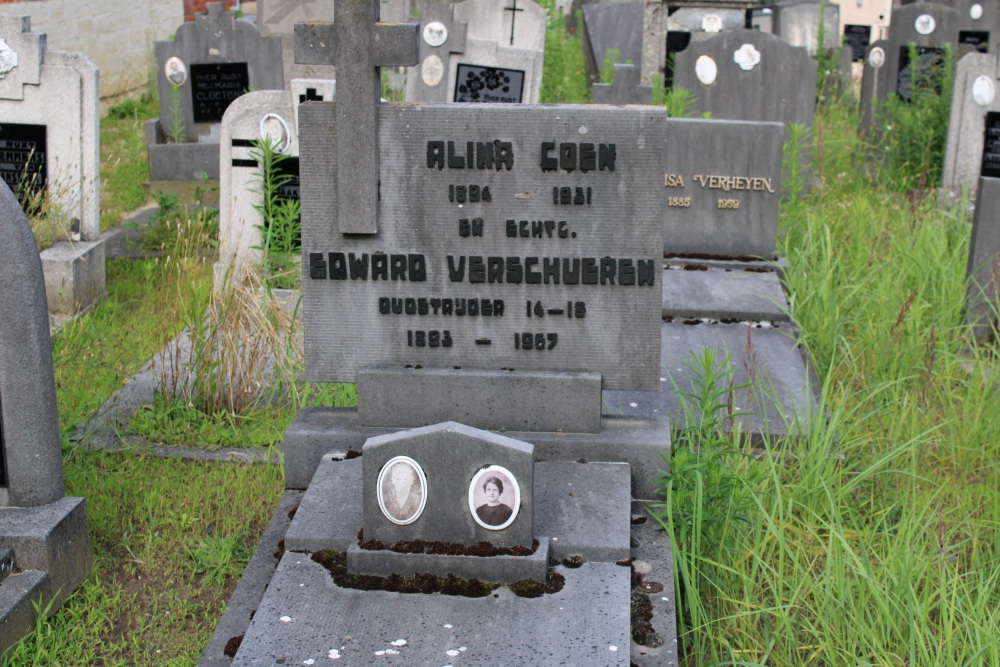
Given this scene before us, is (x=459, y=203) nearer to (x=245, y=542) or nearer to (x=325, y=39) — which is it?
(x=325, y=39)

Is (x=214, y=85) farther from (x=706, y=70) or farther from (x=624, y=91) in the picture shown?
(x=706, y=70)

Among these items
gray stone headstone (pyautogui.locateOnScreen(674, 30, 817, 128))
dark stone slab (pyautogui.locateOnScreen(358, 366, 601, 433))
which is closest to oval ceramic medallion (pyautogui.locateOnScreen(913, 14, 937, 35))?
gray stone headstone (pyautogui.locateOnScreen(674, 30, 817, 128))

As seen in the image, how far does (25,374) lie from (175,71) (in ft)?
23.9

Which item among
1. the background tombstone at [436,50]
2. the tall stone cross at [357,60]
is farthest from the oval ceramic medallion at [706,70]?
the tall stone cross at [357,60]

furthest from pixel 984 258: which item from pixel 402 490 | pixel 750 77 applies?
pixel 402 490

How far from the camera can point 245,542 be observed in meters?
3.75

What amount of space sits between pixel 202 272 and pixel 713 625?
4.39 meters

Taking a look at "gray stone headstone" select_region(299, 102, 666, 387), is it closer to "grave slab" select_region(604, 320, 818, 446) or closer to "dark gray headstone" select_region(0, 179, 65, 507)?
"grave slab" select_region(604, 320, 818, 446)

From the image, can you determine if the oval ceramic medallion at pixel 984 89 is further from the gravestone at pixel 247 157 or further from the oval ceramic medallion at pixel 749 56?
the gravestone at pixel 247 157

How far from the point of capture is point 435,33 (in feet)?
29.1

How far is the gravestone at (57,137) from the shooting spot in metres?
6.27

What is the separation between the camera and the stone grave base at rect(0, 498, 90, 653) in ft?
10.3

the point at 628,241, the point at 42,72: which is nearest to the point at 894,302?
the point at 628,241

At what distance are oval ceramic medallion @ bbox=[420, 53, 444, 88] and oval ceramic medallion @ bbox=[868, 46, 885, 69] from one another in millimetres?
4967
